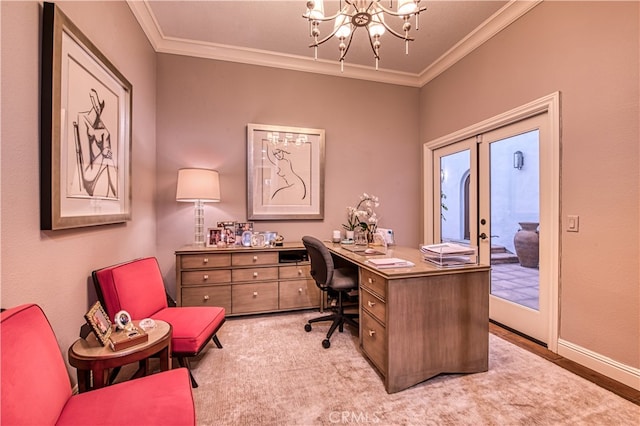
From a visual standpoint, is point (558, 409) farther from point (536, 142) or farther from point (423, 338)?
point (536, 142)

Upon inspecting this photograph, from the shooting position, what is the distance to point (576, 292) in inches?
83.5

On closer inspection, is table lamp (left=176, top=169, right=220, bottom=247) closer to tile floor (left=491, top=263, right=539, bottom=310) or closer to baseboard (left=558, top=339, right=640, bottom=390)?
tile floor (left=491, top=263, right=539, bottom=310)

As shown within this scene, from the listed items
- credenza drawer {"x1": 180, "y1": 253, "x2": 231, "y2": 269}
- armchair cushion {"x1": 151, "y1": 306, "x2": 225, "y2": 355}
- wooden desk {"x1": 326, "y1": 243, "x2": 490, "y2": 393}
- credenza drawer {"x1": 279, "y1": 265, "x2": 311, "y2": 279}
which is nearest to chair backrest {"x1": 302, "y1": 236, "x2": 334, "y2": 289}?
wooden desk {"x1": 326, "y1": 243, "x2": 490, "y2": 393}

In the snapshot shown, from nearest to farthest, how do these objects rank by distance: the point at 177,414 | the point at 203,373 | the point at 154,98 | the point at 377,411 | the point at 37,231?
1. the point at 177,414
2. the point at 37,231
3. the point at 377,411
4. the point at 203,373
5. the point at 154,98

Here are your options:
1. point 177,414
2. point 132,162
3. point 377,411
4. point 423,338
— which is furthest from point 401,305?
point 132,162

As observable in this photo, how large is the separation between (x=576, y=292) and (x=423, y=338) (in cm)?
133


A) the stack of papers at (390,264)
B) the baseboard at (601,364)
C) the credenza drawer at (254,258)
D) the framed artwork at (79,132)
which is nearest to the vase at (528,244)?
the baseboard at (601,364)

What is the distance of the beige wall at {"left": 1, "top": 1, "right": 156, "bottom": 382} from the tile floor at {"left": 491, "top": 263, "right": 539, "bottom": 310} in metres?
3.52

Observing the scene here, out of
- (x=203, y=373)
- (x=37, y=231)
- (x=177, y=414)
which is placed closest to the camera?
(x=177, y=414)

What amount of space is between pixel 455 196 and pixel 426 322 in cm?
219

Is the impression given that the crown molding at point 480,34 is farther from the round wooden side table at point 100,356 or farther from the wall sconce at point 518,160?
the round wooden side table at point 100,356

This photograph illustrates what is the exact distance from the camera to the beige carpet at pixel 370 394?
156 centimetres

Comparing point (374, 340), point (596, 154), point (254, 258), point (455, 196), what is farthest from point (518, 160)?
point (254, 258)

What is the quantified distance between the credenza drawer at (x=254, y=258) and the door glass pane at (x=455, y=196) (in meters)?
2.27
